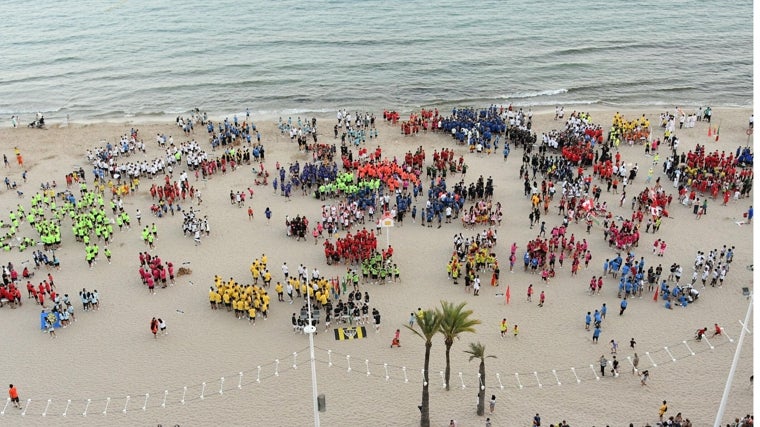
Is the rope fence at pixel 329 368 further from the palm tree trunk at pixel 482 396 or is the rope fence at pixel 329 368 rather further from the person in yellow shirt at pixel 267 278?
the person in yellow shirt at pixel 267 278

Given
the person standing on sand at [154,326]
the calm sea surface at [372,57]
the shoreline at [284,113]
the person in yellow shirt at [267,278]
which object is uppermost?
the calm sea surface at [372,57]

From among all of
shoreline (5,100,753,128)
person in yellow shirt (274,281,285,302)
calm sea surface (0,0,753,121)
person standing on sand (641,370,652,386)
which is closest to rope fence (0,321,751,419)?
person standing on sand (641,370,652,386)

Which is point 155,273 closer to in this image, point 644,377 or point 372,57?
point 644,377

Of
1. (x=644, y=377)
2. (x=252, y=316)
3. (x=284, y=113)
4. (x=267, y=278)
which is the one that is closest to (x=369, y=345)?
(x=252, y=316)

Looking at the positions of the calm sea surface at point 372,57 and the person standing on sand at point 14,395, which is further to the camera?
the calm sea surface at point 372,57

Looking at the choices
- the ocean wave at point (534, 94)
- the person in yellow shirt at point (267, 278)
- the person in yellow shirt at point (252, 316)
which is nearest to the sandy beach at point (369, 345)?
the person in yellow shirt at point (252, 316)

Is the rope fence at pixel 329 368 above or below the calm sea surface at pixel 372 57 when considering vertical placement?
below

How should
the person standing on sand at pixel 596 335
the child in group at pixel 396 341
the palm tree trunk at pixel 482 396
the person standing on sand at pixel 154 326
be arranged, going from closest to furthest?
the palm tree trunk at pixel 482 396 < the person standing on sand at pixel 596 335 < the child in group at pixel 396 341 < the person standing on sand at pixel 154 326
